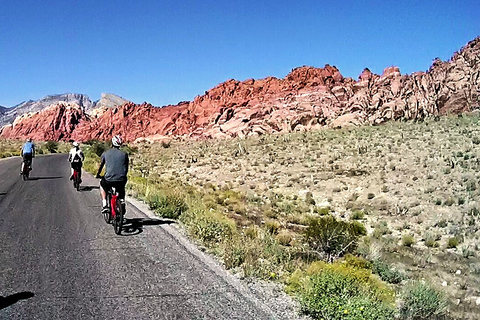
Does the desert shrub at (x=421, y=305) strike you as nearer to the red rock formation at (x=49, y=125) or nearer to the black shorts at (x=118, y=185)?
the black shorts at (x=118, y=185)

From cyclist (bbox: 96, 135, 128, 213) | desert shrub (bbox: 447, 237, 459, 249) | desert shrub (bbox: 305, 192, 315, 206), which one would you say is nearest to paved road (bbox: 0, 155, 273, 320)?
cyclist (bbox: 96, 135, 128, 213)

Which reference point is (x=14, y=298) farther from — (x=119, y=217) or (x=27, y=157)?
(x=27, y=157)

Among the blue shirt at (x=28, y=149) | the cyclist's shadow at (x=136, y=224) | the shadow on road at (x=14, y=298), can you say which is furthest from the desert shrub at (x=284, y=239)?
the blue shirt at (x=28, y=149)

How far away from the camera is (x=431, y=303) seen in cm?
721

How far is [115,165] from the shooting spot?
33.5 feet

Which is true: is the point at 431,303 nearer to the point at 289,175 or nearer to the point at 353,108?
the point at 289,175

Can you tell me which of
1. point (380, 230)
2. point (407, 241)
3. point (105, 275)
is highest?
point (105, 275)

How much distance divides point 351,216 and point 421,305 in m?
12.3

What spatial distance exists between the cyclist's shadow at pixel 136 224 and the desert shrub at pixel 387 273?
211 inches

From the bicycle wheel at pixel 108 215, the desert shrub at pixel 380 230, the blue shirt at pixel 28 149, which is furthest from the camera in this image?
the blue shirt at pixel 28 149

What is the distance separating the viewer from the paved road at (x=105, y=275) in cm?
582

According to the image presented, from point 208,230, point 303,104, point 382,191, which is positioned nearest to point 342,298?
point 208,230

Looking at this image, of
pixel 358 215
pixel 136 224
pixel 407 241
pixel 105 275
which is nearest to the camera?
pixel 105 275

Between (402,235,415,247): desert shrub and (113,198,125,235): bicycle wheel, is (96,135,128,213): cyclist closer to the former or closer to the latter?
(113,198,125,235): bicycle wheel
